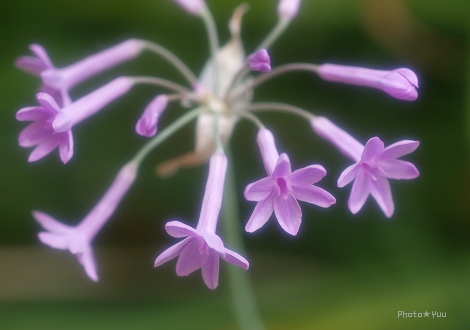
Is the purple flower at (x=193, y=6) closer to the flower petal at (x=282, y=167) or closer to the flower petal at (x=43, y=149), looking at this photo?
the flower petal at (x=43, y=149)

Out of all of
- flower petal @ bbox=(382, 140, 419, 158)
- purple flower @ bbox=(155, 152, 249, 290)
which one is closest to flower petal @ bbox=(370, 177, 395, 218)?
flower petal @ bbox=(382, 140, 419, 158)

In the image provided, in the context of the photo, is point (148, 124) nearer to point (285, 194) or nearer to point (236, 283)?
point (285, 194)

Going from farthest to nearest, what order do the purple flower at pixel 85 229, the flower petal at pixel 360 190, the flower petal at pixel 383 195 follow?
1. the purple flower at pixel 85 229
2. the flower petal at pixel 383 195
3. the flower petal at pixel 360 190

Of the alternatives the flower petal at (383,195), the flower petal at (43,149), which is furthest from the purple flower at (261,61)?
the flower petal at (43,149)

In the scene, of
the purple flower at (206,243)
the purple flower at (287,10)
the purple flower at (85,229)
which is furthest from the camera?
the purple flower at (287,10)

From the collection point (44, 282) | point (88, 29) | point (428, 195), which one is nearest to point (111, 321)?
point (44, 282)

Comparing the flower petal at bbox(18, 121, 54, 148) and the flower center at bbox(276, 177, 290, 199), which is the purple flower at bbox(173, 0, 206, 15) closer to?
the flower petal at bbox(18, 121, 54, 148)
